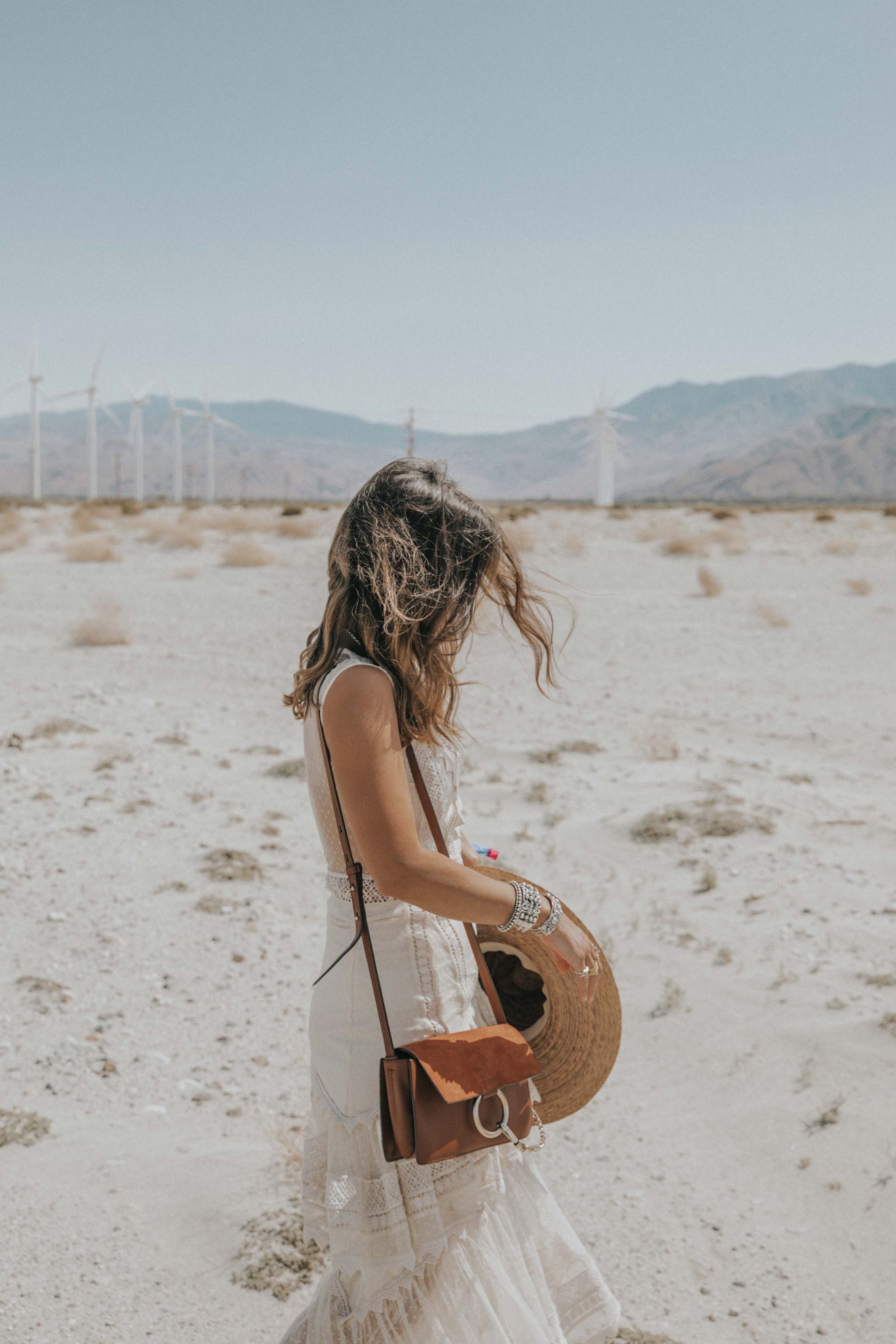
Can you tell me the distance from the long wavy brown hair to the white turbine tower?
54.7 metres

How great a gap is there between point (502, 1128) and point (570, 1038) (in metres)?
0.39

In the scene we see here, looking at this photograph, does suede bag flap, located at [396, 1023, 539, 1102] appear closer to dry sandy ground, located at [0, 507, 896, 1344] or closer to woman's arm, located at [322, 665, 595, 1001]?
woman's arm, located at [322, 665, 595, 1001]

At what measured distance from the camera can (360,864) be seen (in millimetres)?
1731

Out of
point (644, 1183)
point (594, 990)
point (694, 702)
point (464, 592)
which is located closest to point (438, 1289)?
point (594, 990)

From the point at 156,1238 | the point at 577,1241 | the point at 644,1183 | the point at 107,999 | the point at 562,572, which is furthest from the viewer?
the point at 562,572

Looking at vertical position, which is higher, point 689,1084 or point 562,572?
point 562,572

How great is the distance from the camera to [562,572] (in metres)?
18.8

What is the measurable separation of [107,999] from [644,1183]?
A: 228 cm

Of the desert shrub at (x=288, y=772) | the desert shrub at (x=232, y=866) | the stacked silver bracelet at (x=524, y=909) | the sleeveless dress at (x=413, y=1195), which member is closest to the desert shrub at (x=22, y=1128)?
the sleeveless dress at (x=413, y=1195)

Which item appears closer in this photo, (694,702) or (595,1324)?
(595,1324)

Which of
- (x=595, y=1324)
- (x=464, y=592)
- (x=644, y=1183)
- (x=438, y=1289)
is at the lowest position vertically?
(x=644, y=1183)

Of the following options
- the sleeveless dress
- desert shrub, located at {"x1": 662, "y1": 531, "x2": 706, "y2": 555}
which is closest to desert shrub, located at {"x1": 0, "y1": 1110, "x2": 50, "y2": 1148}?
the sleeveless dress

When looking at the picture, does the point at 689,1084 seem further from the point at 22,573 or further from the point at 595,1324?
the point at 22,573

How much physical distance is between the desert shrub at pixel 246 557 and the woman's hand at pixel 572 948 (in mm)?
16383
